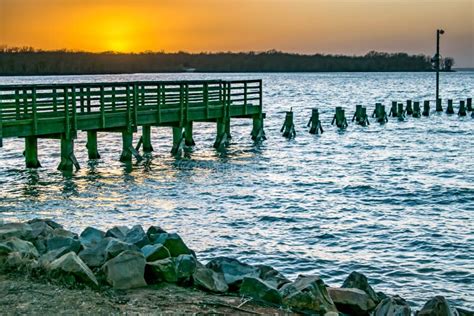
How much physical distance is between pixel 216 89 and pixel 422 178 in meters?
10.9

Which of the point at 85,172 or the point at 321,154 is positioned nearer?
the point at 85,172

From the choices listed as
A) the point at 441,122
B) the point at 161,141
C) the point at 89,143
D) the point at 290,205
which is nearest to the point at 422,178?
the point at 290,205

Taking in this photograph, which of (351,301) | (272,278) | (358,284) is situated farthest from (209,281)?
(358,284)

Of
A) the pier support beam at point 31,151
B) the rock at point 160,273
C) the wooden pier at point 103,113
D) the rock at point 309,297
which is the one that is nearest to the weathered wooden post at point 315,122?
the wooden pier at point 103,113

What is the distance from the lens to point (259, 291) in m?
9.38

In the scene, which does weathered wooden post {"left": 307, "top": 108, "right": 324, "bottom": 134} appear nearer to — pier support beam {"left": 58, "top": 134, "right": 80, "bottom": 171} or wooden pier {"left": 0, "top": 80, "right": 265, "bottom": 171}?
wooden pier {"left": 0, "top": 80, "right": 265, "bottom": 171}

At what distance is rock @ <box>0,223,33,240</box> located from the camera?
38.3ft

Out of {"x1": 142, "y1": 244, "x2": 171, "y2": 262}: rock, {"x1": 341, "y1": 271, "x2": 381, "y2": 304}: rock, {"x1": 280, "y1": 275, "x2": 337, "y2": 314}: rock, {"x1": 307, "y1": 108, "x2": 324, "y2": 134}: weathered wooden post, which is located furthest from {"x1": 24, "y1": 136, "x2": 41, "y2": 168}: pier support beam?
{"x1": 307, "y1": 108, "x2": 324, "y2": 134}: weathered wooden post

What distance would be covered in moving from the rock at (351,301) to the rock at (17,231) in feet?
16.5

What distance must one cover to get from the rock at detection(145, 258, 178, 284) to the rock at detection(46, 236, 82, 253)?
1358mm

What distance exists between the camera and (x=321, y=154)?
33750 millimetres

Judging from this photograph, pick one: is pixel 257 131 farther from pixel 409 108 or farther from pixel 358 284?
pixel 358 284

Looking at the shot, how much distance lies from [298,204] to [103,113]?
27.4 ft

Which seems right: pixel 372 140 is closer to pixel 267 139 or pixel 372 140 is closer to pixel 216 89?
pixel 267 139
